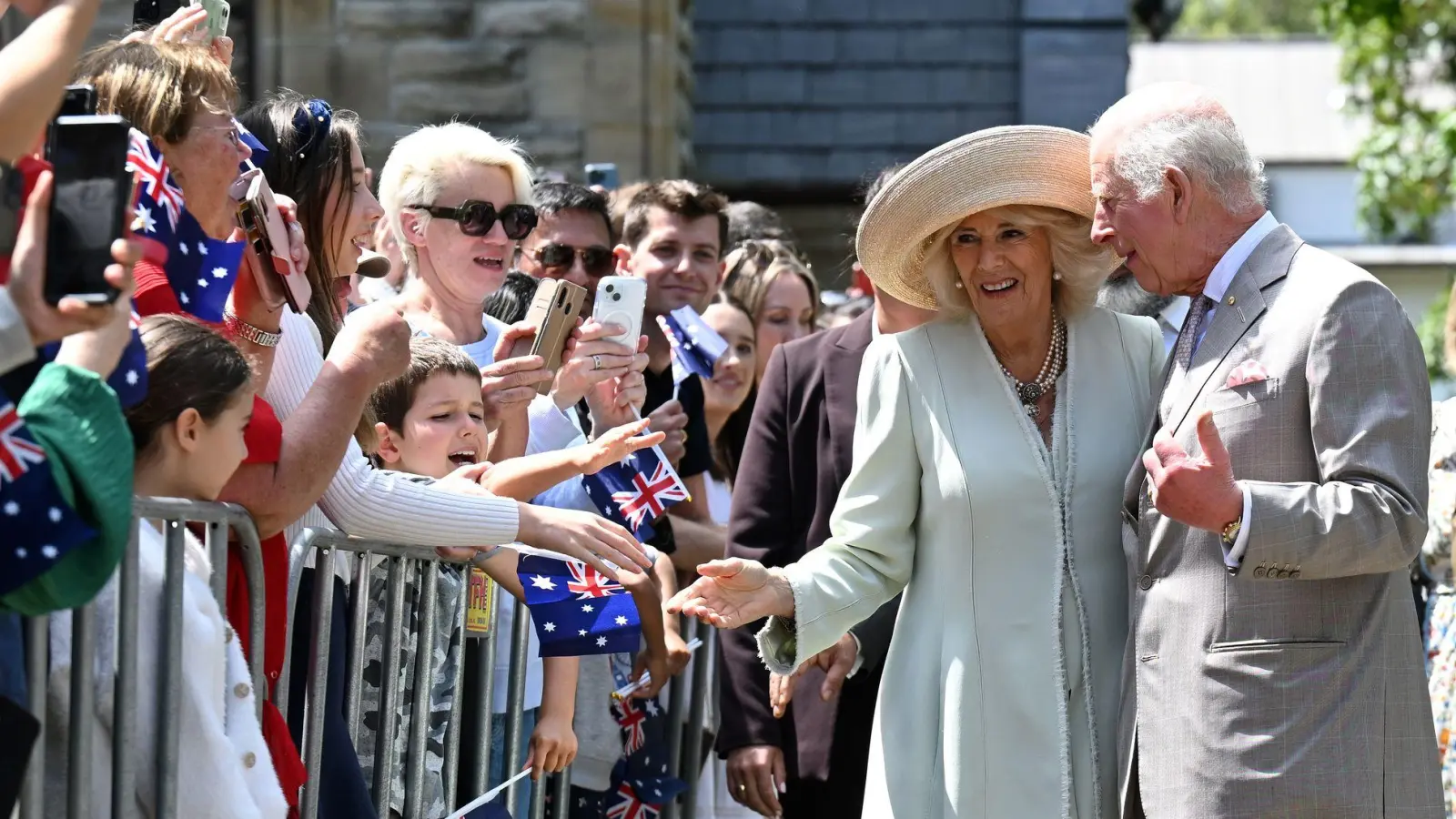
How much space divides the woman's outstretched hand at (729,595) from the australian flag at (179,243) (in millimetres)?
1135

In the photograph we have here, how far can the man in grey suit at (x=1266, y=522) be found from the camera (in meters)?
3.62

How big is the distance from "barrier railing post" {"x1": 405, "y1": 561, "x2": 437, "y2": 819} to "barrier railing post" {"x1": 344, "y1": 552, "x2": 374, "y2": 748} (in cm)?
25

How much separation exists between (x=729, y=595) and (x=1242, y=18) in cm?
6622

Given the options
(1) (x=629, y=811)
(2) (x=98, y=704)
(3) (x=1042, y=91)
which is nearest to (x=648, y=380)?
(1) (x=629, y=811)

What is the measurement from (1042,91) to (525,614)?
8.29m

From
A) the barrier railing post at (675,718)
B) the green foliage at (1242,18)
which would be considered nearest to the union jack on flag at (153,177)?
the barrier railing post at (675,718)

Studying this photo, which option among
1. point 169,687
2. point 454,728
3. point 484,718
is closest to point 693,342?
point 484,718

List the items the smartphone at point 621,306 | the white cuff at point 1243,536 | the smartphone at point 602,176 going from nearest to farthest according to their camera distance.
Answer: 1. the white cuff at point 1243,536
2. the smartphone at point 621,306
3. the smartphone at point 602,176

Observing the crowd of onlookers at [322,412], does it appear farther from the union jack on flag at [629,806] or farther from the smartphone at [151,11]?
the smartphone at [151,11]

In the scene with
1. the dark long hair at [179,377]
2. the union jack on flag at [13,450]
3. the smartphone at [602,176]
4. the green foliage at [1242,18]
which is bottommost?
the union jack on flag at [13,450]

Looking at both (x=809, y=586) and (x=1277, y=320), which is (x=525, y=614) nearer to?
(x=809, y=586)

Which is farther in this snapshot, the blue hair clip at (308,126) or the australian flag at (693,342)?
the australian flag at (693,342)

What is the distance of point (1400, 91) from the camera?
1593 cm

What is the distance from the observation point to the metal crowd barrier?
2799mm
